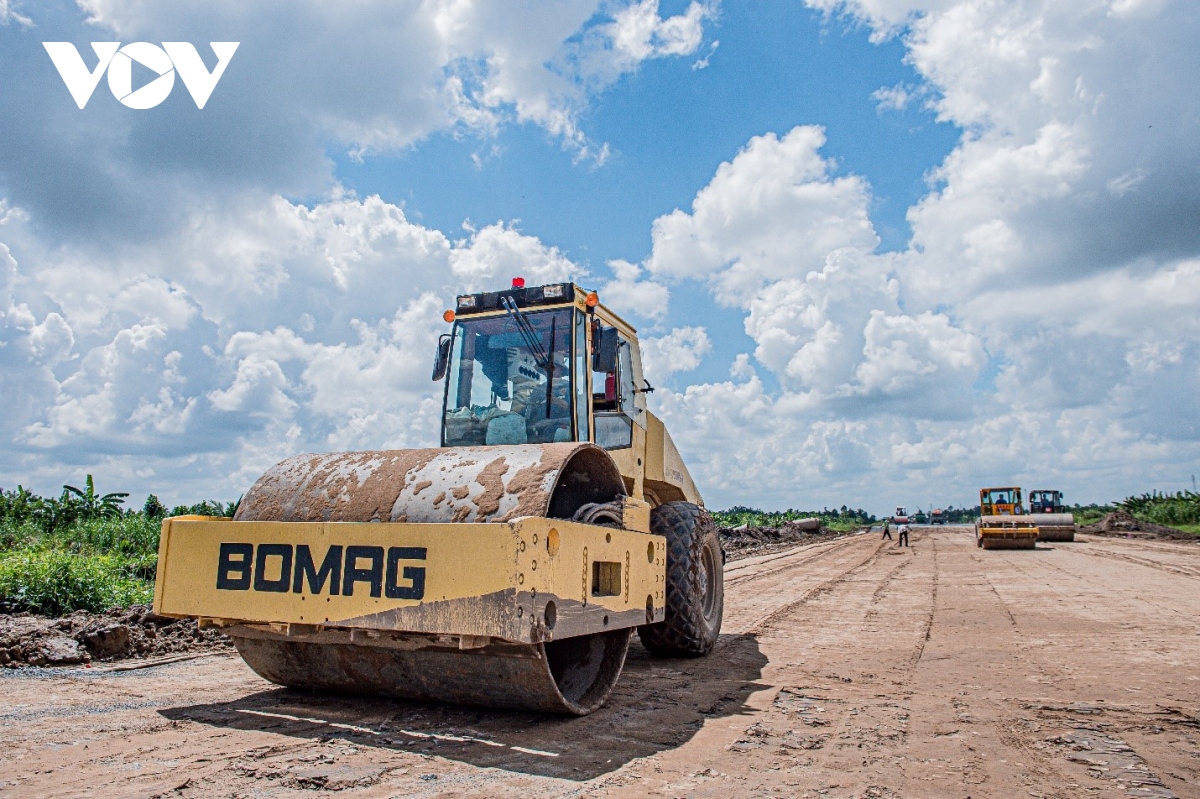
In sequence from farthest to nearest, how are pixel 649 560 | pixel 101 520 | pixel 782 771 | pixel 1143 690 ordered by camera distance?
pixel 101 520 → pixel 1143 690 → pixel 649 560 → pixel 782 771

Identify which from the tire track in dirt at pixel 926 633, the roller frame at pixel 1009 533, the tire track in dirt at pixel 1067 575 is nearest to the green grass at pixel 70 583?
the tire track in dirt at pixel 926 633

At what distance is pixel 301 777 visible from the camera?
11.4ft

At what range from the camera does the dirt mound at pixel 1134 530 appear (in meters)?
35.8

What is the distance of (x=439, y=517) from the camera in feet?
14.2

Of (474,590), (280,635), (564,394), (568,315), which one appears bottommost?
(280,635)

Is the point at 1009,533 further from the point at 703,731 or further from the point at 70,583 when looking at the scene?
the point at 70,583

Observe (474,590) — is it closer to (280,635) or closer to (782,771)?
(280,635)

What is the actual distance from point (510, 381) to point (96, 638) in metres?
3.99

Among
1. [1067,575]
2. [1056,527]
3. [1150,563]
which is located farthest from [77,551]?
[1056,527]

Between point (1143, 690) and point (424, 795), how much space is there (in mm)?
5052

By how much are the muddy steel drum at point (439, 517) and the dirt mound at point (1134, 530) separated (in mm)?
36970

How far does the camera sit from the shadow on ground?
12.9 feet

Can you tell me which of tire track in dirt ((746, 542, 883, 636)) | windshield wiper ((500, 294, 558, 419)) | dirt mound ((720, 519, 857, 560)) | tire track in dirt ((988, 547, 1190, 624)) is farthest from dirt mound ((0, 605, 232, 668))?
dirt mound ((720, 519, 857, 560))

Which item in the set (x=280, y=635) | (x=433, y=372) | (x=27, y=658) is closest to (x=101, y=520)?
(x=27, y=658)
